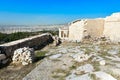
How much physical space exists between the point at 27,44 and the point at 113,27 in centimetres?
674

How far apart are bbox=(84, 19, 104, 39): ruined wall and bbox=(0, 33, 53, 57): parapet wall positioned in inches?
117

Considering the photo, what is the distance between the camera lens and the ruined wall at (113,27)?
14191mm

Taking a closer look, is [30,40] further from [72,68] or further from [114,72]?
[114,72]

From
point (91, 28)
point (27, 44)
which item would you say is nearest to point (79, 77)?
point (27, 44)

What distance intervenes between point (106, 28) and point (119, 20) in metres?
1.34

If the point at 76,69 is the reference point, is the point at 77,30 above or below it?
above

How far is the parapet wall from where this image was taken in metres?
8.53

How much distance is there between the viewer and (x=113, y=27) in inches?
575

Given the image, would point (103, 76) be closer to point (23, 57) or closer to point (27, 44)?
point (23, 57)

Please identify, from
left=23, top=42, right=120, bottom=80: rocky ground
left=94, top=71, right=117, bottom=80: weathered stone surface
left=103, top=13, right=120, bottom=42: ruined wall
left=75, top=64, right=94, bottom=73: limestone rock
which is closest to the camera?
left=94, top=71, right=117, bottom=80: weathered stone surface

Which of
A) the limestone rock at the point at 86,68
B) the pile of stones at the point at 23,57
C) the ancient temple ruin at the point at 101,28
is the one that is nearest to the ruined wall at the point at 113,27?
the ancient temple ruin at the point at 101,28

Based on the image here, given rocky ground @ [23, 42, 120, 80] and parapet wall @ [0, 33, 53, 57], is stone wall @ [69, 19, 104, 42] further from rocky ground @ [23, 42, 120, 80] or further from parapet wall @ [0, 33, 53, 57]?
rocky ground @ [23, 42, 120, 80]

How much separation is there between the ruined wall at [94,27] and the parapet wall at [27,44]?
297 centimetres

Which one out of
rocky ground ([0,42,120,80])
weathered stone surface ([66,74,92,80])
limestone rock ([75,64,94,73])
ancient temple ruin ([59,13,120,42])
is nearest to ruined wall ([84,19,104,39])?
ancient temple ruin ([59,13,120,42])
